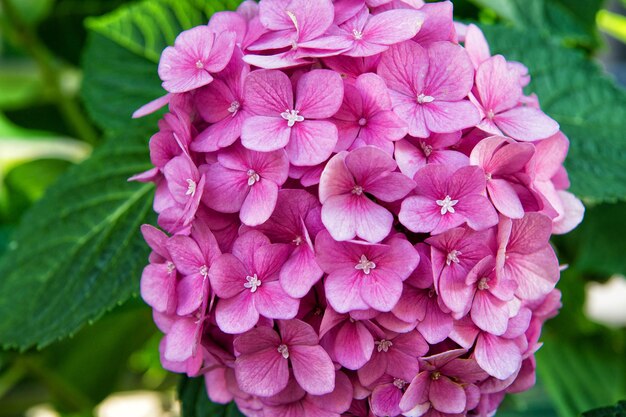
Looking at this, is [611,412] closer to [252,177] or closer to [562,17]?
[252,177]

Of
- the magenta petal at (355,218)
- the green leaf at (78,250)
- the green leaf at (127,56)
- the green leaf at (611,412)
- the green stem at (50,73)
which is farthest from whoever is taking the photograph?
the green stem at (50,73)

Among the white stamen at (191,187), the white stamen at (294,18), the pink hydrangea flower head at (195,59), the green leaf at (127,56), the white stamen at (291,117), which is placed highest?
the white stamen at (294,18)

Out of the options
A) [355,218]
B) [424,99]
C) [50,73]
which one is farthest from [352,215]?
[50,73]

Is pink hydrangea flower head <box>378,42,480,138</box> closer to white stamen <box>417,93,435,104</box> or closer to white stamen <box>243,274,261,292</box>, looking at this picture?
white stamen <box>417,93,435,104</box>

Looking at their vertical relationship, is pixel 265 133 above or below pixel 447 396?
above

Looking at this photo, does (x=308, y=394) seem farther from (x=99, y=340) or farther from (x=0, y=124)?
(x=0, y=124)

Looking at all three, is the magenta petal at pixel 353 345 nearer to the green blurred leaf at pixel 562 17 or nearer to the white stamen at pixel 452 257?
the white stamen at pixel 452 257

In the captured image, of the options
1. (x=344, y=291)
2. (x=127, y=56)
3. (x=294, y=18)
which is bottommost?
(x=127, y=56)

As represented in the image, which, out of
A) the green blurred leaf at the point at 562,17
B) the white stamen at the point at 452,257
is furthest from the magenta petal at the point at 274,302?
the green blurred leaf at the point at 562,17
